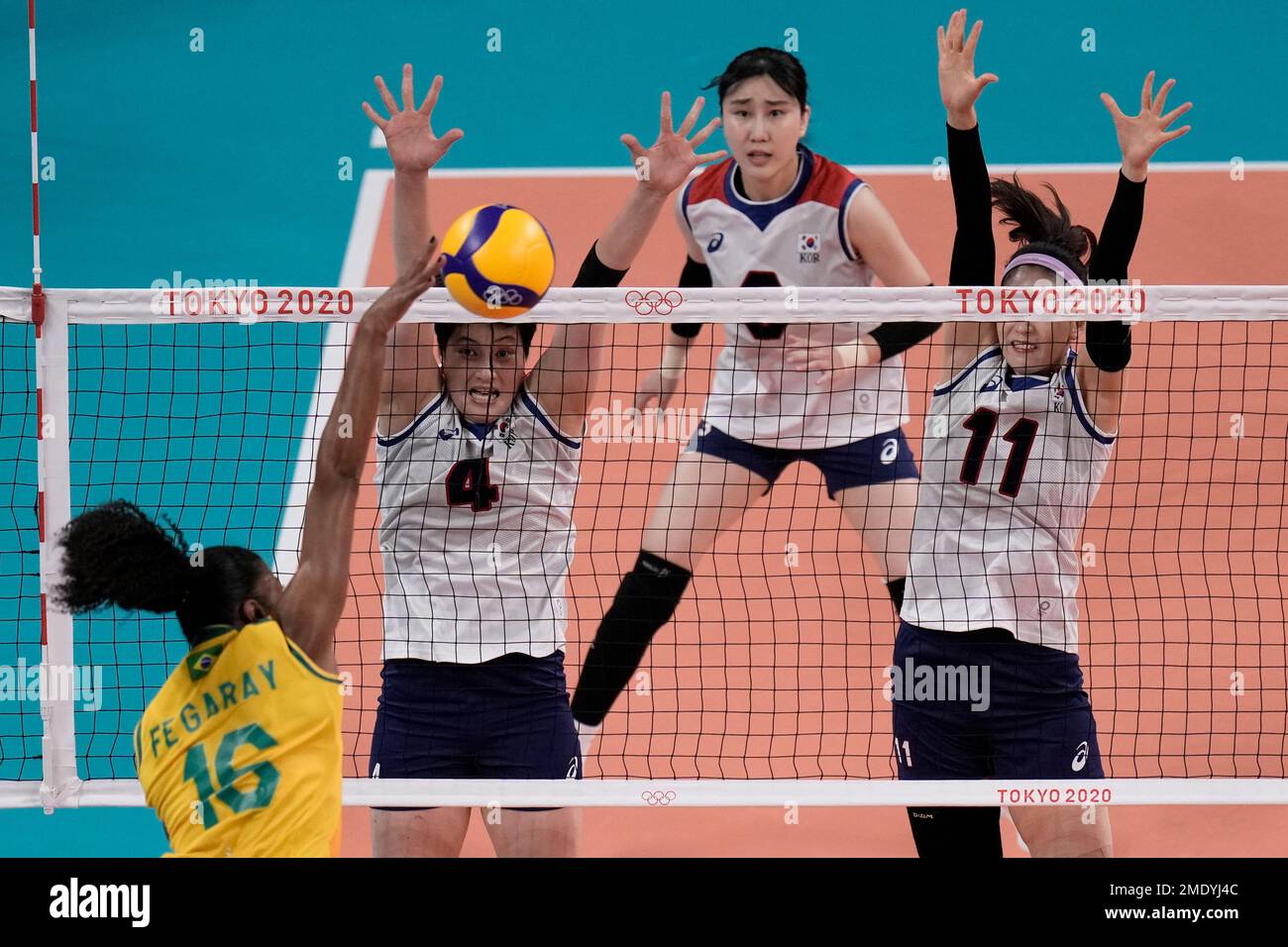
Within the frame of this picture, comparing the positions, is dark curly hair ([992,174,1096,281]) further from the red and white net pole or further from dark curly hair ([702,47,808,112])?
the red and white net pole

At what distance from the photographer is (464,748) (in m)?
4.89

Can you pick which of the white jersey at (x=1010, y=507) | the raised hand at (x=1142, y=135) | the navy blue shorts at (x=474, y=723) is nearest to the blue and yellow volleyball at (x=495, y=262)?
the navy blue shorts at (x=474, y=723)

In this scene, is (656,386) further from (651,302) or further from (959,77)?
(959,77)

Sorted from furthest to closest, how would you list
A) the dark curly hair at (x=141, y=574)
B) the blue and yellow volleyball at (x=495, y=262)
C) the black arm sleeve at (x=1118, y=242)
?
the black arm sleeve at (x=1118, y=242)
the blue and yellow volleyball at (x=495, y=262)
the dark curly hair at (x=141, y=574)

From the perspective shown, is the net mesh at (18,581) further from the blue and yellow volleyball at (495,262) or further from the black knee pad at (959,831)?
the black knee pad at (959,831)

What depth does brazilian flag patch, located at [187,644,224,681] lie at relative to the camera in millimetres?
3719

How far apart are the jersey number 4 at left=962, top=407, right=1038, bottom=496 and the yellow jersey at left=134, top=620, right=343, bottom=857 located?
2.25m

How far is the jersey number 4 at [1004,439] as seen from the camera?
4926 millimetres

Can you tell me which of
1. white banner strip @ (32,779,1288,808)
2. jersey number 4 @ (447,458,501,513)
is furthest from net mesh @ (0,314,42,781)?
jersey number 4 @ (447,458,501,513)

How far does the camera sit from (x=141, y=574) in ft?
11.9

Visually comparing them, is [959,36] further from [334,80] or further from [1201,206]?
[334,80]

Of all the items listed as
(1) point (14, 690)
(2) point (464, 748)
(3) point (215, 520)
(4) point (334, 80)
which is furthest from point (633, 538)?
(4) point (334, 80)

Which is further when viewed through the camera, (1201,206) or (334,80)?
(334,80)
